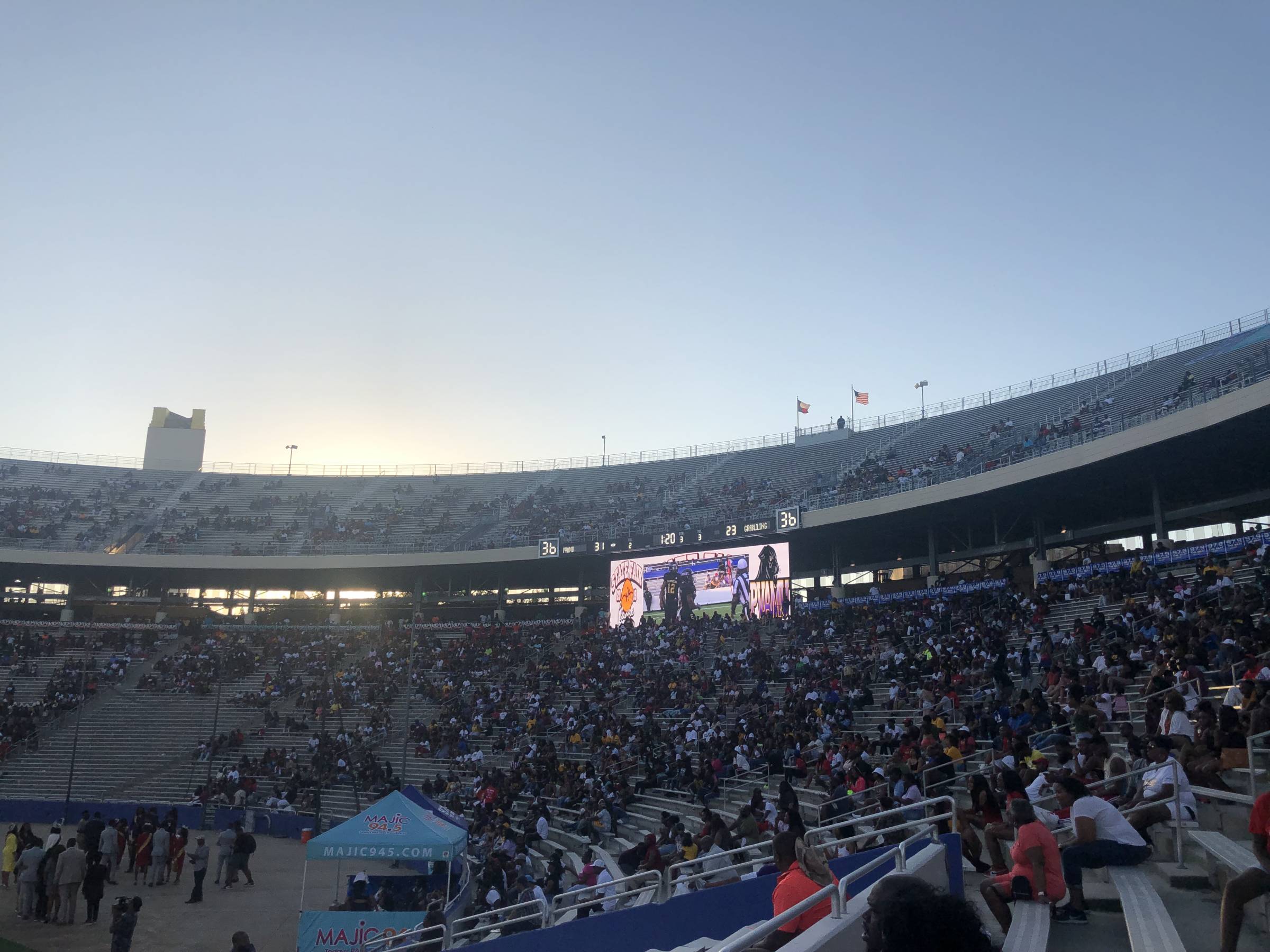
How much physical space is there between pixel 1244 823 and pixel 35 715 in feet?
121

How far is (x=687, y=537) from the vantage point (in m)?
35.4

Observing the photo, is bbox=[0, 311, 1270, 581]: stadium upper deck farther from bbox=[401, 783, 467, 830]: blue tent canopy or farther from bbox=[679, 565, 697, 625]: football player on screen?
bbox=[401, 783, 467, 830]: blue tent canopy

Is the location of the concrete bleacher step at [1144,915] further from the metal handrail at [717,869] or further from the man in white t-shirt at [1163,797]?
the metal handrail at [717,869]

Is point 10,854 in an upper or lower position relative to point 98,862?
lower

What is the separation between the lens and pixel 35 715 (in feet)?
111

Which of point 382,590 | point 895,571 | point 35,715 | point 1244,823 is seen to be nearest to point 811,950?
point 1244,823

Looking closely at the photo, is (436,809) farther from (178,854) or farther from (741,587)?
(741,587)

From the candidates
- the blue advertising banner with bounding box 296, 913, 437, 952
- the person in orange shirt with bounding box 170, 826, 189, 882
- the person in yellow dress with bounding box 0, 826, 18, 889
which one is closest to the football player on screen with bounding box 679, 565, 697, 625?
the person in orange shirt with bounding box 170, 826, 189, 882

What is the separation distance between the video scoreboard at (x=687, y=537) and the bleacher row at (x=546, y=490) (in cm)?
58

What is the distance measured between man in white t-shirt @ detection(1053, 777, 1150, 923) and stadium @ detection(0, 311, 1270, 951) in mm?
260

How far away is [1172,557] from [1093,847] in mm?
20497

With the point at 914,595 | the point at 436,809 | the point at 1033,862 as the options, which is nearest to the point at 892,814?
the point at 1033,862

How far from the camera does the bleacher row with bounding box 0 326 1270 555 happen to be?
33.8m

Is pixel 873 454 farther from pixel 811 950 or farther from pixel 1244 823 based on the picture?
pixel 811 950
